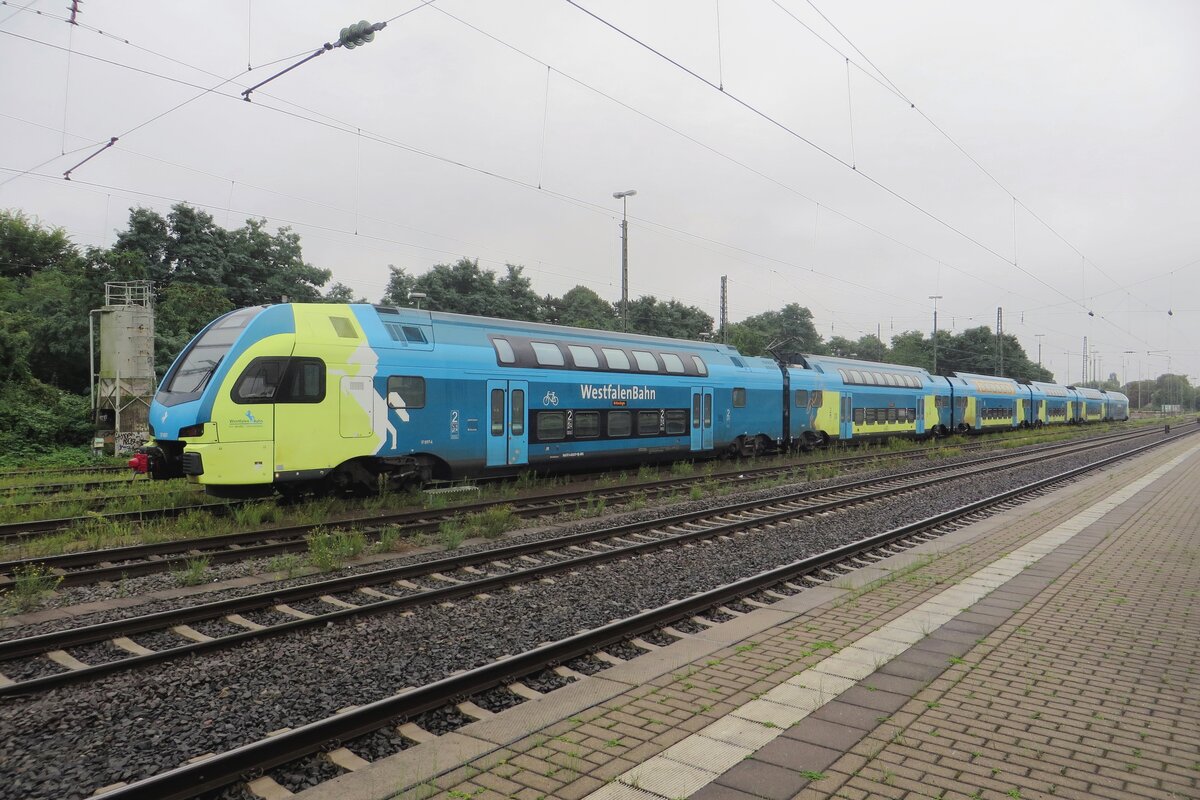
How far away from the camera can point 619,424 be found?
17.9 m

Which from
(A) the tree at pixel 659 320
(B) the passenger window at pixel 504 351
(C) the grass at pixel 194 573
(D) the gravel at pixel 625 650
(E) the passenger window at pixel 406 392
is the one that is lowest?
(D) the gravel at pixel 625 650

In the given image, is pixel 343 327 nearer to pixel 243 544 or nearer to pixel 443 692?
pixel 243 544

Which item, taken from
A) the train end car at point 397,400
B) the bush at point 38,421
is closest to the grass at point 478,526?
the train end car at point 397,400

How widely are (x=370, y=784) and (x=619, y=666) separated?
2.27 meters

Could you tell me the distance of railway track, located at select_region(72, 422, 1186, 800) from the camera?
3.94 meters

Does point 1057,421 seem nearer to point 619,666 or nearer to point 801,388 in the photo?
point 801,388

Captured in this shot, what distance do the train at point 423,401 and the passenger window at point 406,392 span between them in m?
0.02

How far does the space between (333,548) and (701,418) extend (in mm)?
12238

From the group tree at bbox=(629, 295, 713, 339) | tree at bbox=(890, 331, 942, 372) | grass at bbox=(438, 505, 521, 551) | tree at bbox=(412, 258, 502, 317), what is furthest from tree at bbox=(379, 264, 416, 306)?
tree at bbox=(890, 331, 942, 372)

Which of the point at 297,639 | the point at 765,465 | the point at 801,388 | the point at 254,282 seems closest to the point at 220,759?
the point at 297,639

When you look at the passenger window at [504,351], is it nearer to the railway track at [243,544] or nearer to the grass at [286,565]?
the railway track at [243,544]

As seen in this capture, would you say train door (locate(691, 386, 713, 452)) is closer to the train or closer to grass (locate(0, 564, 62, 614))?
the train

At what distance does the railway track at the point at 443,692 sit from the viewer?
12.9 feet

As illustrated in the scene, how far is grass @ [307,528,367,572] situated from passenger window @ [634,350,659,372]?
9.44 meters
